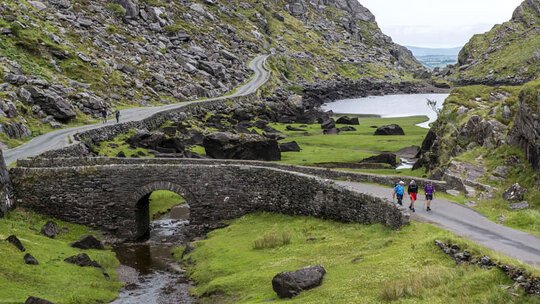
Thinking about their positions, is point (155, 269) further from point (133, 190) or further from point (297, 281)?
point (297, 281)

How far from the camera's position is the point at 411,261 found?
27344 mm

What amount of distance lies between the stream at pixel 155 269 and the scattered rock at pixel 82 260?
2.24 meters

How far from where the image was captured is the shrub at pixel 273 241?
39.7 m

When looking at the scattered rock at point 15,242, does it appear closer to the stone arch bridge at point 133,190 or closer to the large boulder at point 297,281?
the stone arch bridge at point 133,190

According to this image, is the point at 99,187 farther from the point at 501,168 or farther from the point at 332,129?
the point at 332,129

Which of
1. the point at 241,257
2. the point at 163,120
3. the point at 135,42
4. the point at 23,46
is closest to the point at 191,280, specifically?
the point at 241,257

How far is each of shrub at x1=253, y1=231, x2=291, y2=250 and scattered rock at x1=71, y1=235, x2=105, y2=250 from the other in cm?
1412

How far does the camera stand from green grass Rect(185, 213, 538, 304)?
23469 mm

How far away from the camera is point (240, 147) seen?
75.6 metres

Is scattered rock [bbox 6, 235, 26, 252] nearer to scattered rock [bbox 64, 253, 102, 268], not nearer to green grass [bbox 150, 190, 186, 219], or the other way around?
scattered rock [bbox 64, 253, 102, 268]

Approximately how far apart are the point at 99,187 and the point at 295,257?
2348cm

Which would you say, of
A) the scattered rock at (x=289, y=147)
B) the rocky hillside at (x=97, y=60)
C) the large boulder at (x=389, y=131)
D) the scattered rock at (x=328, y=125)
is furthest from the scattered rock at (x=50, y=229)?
the scattered rock at (x=328, y=125)

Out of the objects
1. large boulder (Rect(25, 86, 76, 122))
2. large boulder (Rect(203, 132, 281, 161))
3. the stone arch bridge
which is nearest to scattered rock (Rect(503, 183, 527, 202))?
the stone arch bridge

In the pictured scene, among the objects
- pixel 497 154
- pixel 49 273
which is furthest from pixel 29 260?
pixel 497 154
